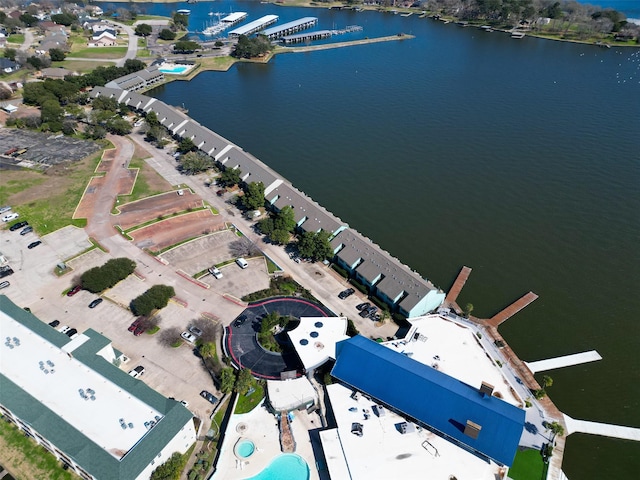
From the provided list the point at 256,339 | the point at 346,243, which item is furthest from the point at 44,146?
the point at 346,243

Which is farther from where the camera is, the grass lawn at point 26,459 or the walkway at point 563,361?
the walkway at point 563,361

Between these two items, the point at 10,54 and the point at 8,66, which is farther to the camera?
the point at 10,54

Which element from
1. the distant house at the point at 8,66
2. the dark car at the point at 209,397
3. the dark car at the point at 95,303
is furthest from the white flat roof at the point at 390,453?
the distant house at the point at 8,66

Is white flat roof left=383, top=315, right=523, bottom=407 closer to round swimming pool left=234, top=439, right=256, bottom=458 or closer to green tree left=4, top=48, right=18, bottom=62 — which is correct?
round swimming pool left=234, top=439, right=256, bottom=458

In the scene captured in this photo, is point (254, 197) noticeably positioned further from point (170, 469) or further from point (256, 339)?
point (170, 469)

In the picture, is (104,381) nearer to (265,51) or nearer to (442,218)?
(442,218)

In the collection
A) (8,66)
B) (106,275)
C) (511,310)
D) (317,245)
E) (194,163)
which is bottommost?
(511,310)

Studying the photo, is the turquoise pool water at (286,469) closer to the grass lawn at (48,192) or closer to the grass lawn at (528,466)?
the grass lawn at (528,466)
